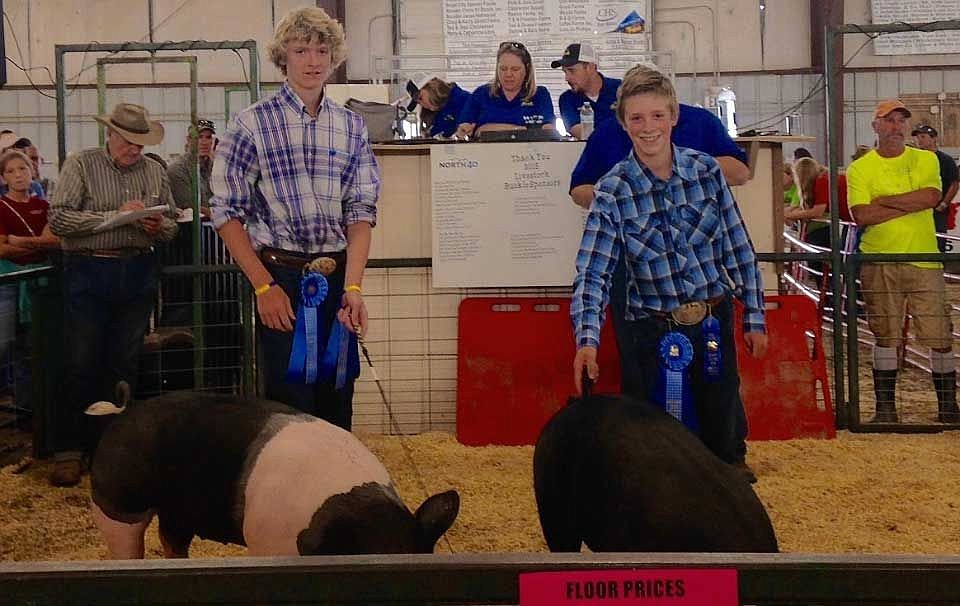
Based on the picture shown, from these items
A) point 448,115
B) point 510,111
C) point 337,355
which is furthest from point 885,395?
point 337,355

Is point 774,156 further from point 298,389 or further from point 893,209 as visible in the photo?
point 298,389

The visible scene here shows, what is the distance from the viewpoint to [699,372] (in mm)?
3047

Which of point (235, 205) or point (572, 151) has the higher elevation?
point (572, 151)

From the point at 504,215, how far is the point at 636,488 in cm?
313

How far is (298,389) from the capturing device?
2.84 metres

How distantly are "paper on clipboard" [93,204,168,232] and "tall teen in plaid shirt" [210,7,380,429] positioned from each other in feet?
6.02

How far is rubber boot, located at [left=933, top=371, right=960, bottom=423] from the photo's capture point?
5512 millimetres

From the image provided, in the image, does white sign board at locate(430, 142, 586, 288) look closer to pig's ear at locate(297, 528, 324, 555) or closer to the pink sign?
pig's ear at locate(297, 528, 324, 555)

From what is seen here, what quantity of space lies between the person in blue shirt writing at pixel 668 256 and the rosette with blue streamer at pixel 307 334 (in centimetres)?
73

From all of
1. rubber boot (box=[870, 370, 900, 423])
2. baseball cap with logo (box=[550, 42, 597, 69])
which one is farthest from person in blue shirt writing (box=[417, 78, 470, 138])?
rubber boot (box=[870, 370, 900, 423])

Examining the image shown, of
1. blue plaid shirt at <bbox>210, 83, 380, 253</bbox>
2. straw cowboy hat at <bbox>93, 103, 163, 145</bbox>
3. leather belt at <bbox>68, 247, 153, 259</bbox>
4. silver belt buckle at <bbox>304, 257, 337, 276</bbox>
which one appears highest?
straw cowboy hat at <bbox>93, 103, 163, 145</bbox>

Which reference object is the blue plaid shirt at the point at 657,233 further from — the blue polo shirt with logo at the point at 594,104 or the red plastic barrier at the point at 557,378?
the blue polo shirt with logo at the point at 594,104

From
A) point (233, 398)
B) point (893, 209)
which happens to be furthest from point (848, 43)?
point (233, 398)

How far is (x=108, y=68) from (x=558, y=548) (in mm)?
15212
